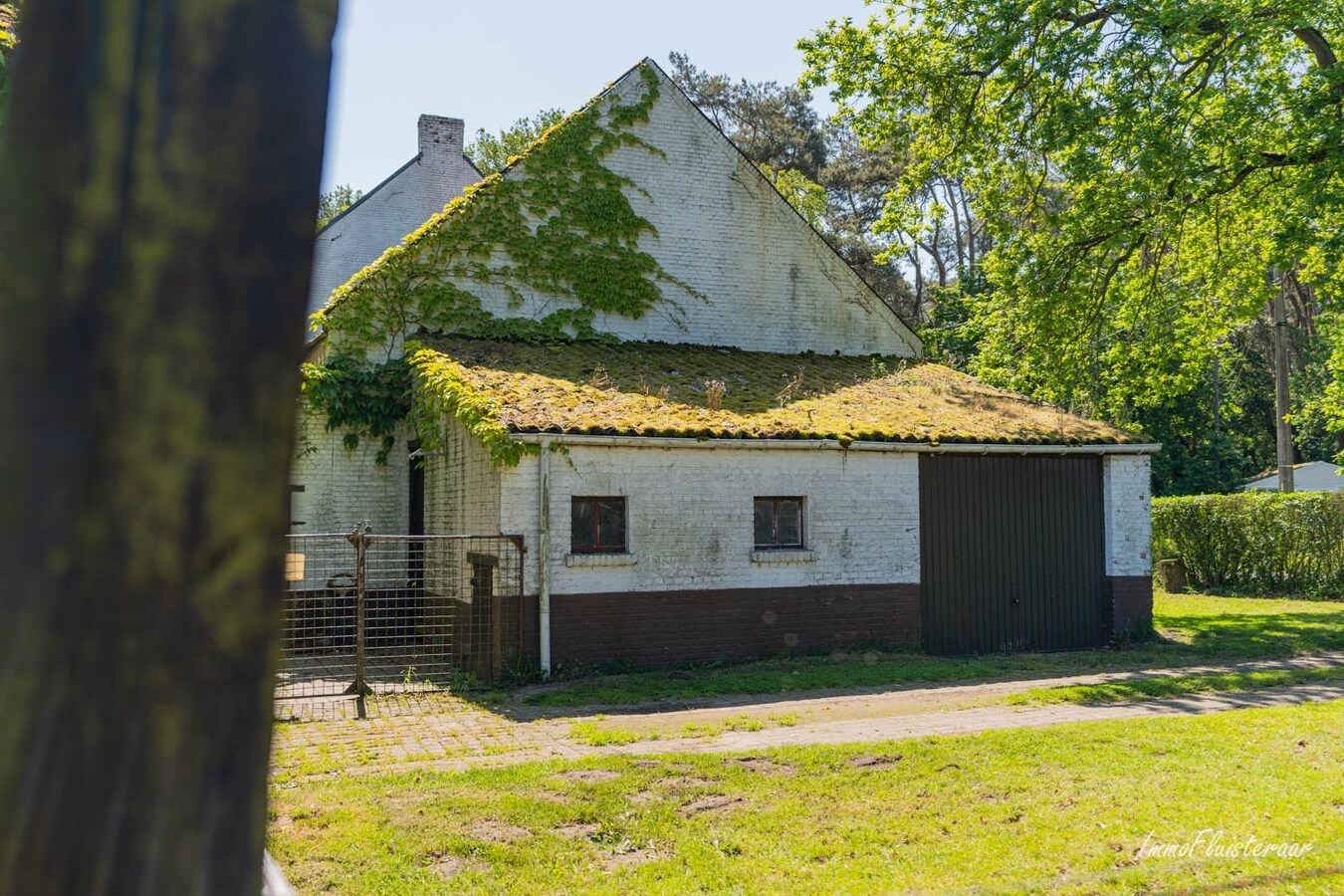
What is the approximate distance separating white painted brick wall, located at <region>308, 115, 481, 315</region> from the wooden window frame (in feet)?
50.9

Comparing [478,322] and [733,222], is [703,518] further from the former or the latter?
[733,222]

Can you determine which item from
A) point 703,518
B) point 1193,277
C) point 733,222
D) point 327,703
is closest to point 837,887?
point 327,703

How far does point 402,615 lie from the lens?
1622 cm

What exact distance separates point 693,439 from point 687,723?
15.2ft

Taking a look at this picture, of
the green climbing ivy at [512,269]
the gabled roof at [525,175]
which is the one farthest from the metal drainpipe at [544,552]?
the gabled roof at [525,175]

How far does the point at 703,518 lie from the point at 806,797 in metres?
7.10

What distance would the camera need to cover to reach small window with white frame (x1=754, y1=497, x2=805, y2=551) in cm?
1505

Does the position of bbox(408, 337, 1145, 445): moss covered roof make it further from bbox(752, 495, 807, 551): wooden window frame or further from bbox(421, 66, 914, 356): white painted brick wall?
bbox(752, 495, 807, 551): wooden window frame

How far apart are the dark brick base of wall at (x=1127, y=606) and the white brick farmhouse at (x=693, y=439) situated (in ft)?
0.14

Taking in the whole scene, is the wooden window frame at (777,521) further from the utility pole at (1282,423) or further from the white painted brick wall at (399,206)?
the utility pole at (1282,423)

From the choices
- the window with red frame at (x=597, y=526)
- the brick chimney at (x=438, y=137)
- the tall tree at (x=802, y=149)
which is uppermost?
the tall tree at (x=802, y=149)

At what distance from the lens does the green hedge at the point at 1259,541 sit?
77.8 feet

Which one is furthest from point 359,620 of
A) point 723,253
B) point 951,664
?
point 723,253

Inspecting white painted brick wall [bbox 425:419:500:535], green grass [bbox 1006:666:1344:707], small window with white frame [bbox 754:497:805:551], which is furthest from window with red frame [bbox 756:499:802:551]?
green grass [bbox 1006:666:1344:707]
